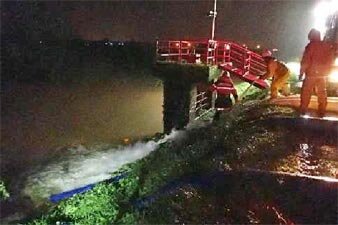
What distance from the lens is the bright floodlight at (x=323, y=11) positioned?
49.5ft

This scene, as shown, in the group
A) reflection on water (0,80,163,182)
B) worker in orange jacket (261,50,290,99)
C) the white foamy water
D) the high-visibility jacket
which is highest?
the high-visibility jacket

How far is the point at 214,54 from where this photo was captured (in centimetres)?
1825

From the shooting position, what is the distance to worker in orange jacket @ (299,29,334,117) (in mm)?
8484

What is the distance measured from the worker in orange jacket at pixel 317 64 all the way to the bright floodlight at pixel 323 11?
6.74 m

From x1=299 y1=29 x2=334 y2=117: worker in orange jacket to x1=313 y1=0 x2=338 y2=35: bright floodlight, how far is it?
674 centimetres

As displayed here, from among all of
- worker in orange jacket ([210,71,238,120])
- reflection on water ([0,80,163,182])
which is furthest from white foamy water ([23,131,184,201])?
worker in orange jacket ([210,71,238,120])

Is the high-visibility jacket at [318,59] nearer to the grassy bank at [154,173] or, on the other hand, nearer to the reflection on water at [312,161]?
the grassy bank at [154,173]

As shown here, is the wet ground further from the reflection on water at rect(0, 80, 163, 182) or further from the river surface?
the reflection on water at rect(0, 80, 163, 182)

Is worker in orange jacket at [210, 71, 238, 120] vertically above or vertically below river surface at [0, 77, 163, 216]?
above

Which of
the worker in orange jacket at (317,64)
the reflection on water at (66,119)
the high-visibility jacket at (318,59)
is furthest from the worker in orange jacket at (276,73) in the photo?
the reflection on water at (66,119)

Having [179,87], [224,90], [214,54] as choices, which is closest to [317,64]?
[224,90]

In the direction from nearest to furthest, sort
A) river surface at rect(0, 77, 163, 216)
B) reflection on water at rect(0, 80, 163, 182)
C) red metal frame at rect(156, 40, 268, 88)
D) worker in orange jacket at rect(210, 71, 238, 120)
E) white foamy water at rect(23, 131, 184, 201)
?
white foamy water at rect(23, 131, 184, 201) < river surface at rect(0, 77, 163, 216) < worker in orange jacket at rect(210, 71, 238, 120) < red metal frame at rect(156, 40, 268, 88) < reflection on water at rect(0, 80, 163, 182)

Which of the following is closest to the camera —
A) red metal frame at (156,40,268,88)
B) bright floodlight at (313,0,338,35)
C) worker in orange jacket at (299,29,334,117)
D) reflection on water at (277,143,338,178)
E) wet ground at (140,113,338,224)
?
wet ground at (140,113,338,224)

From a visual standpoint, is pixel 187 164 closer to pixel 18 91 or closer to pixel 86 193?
pixel 86 193
